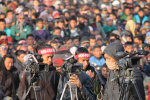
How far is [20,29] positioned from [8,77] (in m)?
4.32

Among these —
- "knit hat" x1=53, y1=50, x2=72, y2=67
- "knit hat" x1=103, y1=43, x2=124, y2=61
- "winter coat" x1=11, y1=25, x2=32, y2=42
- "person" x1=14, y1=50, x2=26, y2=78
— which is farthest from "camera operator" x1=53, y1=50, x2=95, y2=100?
"winter coat" x1=11, y1=25, x2=32, y2=42

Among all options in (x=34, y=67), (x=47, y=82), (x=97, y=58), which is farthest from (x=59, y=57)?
(x=97, y=58)

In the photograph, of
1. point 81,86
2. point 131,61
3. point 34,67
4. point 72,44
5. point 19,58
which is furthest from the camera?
point 72,44

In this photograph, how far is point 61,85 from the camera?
Answer: 620cm

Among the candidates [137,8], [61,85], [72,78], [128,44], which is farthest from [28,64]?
[137,8]

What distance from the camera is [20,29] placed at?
12891mm

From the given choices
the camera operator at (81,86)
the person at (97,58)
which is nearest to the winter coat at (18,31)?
the person at (97,58)

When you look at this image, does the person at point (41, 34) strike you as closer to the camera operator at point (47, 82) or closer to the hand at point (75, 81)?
the camera operator at point (47, 82)

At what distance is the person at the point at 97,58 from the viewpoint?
1048 centimetres

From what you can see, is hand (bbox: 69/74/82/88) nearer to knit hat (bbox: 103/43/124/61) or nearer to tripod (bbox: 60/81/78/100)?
tripod (bbox: 60/81/78/100)

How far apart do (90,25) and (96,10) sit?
2737 mm

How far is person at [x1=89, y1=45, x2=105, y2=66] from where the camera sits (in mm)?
10477

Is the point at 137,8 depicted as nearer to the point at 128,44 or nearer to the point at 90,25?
the point at 90,25

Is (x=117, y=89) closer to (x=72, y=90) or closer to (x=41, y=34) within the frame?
(x=72, y=90)
